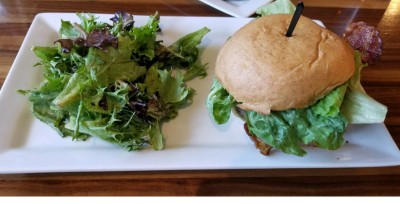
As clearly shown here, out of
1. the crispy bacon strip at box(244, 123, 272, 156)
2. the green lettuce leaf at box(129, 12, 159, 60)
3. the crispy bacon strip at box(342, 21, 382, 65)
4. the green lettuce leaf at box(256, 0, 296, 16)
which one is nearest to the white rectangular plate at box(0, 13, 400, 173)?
the crispy bacon strip at box(244, 123, 272, 156)

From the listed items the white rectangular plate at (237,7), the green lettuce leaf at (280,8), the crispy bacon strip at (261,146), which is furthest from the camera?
the white rectangular plate at (237,7)

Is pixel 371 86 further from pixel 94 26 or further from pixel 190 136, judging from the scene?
pixel 94 26

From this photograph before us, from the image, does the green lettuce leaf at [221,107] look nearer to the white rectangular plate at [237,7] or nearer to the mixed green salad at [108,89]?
the mixed green salad at [108,89]

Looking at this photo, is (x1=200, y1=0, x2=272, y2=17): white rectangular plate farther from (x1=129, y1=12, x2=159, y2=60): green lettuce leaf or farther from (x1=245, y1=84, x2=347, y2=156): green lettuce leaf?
(x1=245, y1=84, x2=347, y2=156): green lettuce leaf

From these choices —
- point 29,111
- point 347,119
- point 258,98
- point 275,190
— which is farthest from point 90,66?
point 347,119

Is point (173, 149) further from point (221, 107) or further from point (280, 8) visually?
point (280, 8)

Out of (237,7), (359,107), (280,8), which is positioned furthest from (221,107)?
(237,7)

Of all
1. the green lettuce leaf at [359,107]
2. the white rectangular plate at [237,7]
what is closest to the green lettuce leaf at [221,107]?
the green lettuce leaf at [359,107]
